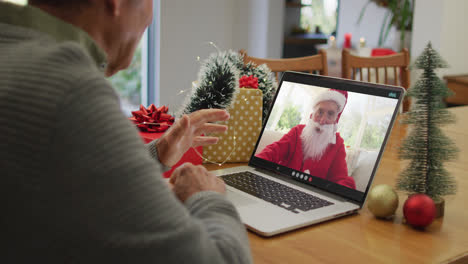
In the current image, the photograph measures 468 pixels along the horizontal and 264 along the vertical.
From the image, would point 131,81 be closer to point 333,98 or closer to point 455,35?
point 455,35

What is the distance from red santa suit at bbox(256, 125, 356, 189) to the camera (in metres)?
1.00

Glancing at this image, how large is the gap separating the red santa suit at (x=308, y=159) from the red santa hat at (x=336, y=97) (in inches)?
2.8

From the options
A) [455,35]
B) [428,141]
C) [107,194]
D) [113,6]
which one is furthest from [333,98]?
[455,35]

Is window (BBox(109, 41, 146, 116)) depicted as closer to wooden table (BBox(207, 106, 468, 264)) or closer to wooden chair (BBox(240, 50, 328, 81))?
wooden chair (BBox(240, 50, 328, 81))

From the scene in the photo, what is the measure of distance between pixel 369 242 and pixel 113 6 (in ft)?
1.80

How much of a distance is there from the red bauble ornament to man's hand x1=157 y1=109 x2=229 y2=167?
43 cm

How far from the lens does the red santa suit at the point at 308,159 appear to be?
3.30ft

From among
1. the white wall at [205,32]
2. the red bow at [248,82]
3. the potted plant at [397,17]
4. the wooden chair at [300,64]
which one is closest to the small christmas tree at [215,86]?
the red bow at [248,82]

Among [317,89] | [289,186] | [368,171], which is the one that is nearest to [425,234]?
[368,171]

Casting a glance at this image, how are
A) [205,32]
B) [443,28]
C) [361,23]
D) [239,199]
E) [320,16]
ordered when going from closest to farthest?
[239,199]
[443,28]
[205,32]
[361,23]
[320,16]

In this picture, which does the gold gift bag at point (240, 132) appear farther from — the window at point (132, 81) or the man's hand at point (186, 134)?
the window at point (132, 81)

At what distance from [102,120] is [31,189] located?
0.10 metres

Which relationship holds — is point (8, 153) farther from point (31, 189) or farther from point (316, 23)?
point (316, 23)

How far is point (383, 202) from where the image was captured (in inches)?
34.6
